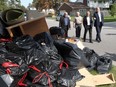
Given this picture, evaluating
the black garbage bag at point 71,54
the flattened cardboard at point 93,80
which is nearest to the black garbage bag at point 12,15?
the black garbage bag at point 71,54

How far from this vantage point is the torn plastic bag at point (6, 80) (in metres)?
5.39

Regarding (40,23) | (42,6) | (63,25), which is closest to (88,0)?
(42,6)

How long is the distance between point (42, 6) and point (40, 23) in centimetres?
8472

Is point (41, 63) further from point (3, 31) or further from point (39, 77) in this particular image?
point (3, 31)

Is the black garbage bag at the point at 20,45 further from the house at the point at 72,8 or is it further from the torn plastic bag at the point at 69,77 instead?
the house at the point at 72,8

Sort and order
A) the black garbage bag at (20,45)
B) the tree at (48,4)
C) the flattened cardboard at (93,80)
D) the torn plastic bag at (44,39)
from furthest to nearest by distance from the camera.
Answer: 1. the tree at (48,4)
2. the torn plastic bag at (44,39)
3. the black garbage bag at (20,45)
4. the flattened cardboard at (93,80)

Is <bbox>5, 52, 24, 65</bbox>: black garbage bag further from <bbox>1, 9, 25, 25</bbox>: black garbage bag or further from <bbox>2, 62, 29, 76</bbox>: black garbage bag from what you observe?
<bbox>1, 9, 25, 25</bbox>: black garbage bag

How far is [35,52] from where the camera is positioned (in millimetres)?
6445

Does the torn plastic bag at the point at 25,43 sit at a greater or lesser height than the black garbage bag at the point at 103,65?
greater

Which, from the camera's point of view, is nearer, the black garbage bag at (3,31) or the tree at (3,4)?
the black garbage bag at (3,31)

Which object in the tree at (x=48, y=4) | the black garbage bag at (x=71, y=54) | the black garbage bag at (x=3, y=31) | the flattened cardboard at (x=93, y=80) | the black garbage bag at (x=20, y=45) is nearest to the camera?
the flattened cardboard at (x=93, y=80)

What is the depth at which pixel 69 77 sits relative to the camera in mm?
6211

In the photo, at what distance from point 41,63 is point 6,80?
942 millimetres

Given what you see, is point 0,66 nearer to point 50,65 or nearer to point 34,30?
point 50,65
